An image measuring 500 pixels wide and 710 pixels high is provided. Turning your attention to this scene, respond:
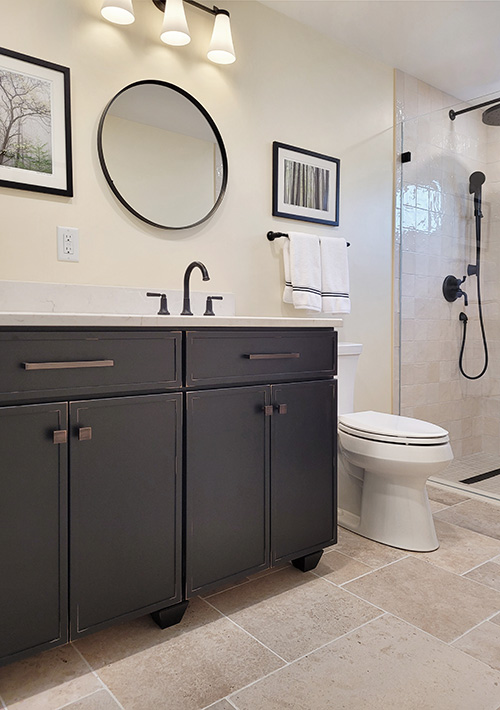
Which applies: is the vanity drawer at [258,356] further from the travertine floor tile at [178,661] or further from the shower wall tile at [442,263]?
the shower wall tile at [442,263]

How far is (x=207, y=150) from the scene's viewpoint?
218 centimetres

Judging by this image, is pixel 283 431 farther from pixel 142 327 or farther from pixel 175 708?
pixel 175 708

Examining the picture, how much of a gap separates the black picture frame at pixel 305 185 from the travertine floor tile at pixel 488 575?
1.67 metres

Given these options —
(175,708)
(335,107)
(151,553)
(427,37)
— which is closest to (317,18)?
(335,107)

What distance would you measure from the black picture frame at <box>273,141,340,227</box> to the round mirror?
322mm

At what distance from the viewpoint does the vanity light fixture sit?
1.82 meters

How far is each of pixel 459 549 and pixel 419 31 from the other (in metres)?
2.39

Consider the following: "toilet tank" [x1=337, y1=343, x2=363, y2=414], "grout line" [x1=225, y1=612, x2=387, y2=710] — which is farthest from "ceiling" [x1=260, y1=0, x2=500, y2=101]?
"grout line" [x1=225, y1=612, x2=387, y2=710]

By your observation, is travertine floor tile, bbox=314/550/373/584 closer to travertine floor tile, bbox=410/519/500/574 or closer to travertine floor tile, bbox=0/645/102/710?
travertine floor tile, bbox=410/519/500/574

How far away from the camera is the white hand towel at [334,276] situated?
8.10ft

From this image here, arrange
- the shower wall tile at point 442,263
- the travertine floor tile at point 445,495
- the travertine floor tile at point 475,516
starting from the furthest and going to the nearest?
the shower wall tile at point 442,263 → the travertine floor tile at point 445,495 → the travertine floor tile at point 475,516

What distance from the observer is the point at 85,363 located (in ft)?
4.17

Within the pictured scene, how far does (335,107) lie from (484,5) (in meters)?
0.75

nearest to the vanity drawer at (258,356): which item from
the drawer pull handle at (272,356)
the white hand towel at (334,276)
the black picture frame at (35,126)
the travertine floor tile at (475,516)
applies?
the drawer pull handle at (272,356)
